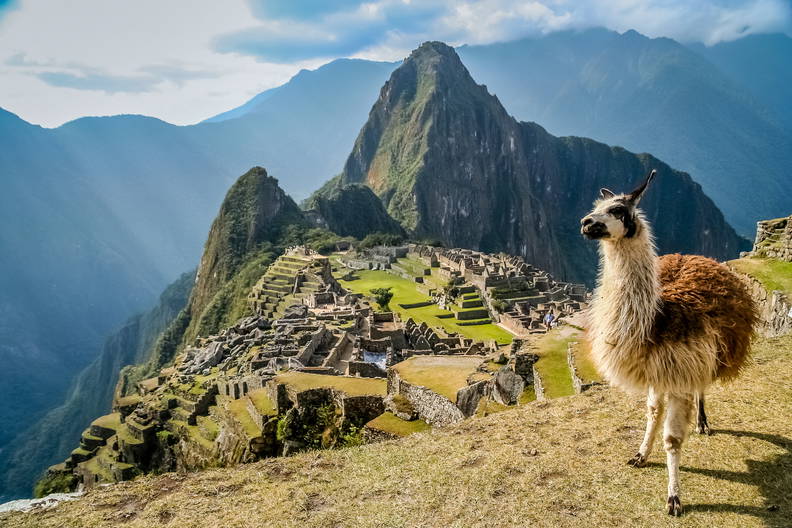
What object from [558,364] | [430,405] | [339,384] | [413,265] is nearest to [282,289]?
[413,265]

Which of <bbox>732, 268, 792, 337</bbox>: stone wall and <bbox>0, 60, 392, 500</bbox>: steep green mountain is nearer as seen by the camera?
<bbox>732, 268, 792, 337</bbox>: stone wall

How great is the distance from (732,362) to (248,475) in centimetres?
460

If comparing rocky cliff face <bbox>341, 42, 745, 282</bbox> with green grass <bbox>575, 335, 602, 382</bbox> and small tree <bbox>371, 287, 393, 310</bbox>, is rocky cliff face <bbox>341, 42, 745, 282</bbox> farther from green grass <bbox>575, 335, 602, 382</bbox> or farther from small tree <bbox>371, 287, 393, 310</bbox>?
green grass <bbox>575, 335, 602, 382</bbox>

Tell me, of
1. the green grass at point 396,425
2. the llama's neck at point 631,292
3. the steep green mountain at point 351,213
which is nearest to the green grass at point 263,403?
the green grass at point 396,425

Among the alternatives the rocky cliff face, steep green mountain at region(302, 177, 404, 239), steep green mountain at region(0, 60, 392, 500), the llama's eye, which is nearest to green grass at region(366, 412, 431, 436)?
the llama's eye

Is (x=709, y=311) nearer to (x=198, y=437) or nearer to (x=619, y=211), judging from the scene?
(x=619, y=211)

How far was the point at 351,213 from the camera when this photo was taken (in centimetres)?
10794

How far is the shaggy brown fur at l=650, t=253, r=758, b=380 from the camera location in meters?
4.05

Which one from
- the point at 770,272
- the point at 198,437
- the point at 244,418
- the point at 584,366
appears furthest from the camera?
the point at 198,437

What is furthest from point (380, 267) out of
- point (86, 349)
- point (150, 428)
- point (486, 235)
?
point (486, 235)

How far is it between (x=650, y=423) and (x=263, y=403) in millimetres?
8262

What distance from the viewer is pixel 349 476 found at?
5.14m

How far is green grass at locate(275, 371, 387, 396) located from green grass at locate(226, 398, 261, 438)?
1016mm

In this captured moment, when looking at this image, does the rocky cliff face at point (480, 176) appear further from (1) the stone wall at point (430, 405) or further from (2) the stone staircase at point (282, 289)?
(1) the stone wall at point (430, 405)
